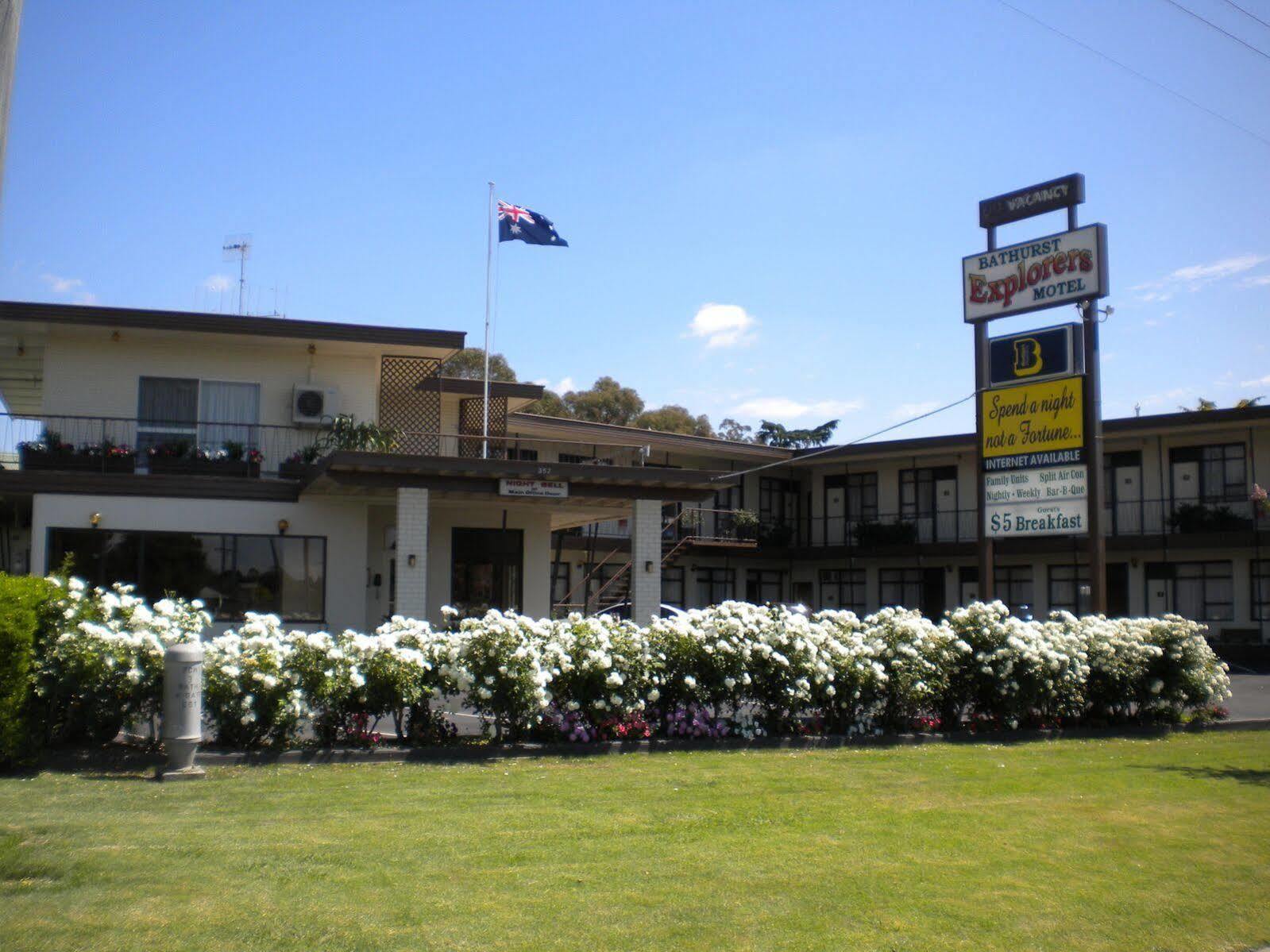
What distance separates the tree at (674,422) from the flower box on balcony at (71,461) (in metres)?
37.4

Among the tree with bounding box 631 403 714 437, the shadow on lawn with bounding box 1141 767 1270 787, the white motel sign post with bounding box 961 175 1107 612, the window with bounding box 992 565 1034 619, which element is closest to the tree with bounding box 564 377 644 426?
the tree with bounding box 631 403 714 437

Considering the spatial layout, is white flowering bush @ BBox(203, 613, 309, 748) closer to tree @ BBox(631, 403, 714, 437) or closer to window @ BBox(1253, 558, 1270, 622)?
window @ BBox(1253, 558, 1270, 622)

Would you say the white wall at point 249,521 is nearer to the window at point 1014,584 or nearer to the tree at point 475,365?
the window at point 1014,584

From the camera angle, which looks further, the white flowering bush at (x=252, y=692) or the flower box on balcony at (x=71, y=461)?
the flower box on balcony at (x=71, y=461)

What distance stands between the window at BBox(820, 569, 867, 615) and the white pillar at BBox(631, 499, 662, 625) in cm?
2168

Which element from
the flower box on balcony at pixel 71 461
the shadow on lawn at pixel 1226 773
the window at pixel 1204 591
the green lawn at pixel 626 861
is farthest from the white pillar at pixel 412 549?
the window at pixel 1204 591

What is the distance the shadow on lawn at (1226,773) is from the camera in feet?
38.5

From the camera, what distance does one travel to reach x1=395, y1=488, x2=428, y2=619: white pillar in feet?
64.6

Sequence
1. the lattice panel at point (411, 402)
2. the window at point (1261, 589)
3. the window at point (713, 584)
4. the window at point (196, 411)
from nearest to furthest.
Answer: the window at point (196, 411)
the lattice panel at point (411, 402)
the window at point (1261, 589)
the window at point (713, 584)

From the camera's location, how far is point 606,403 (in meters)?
59.5

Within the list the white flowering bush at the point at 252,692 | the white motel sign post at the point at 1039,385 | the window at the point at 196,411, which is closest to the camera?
the white flowering bush at the point at 252,692

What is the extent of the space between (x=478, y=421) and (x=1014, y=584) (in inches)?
785

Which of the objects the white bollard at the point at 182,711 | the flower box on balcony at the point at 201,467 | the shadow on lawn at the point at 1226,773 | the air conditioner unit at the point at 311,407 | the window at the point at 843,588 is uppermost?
the air conditioner unit at the point at 311,407

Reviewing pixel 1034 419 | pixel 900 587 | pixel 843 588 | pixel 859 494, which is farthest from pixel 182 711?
pixel 843 588
